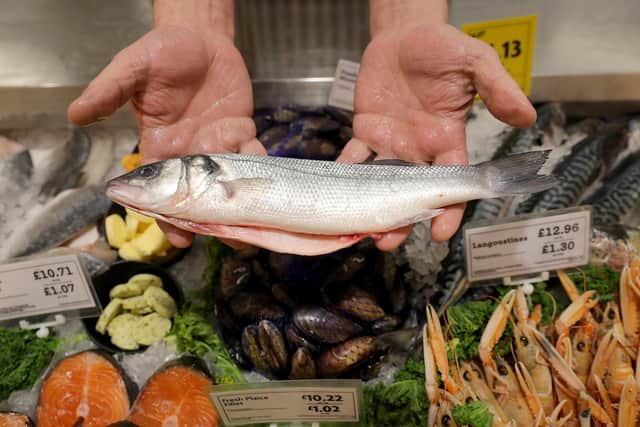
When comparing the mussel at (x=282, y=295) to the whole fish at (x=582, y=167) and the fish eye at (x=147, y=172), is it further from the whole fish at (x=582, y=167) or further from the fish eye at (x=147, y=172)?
the whole fish at (x=582, y=167)

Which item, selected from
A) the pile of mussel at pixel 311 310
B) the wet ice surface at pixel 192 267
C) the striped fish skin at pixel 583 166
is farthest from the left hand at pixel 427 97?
the wet ice surface at pixel 192 267

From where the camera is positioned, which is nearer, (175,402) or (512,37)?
(175,402)

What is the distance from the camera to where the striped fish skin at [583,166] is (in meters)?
2.16

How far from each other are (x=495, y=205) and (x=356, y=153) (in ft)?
2.33

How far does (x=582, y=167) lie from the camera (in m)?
2.25

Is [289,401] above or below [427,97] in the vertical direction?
below

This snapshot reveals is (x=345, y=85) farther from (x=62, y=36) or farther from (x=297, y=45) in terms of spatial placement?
(x=62, y=36)

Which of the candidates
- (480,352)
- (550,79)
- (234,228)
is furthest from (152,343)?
(550,79)

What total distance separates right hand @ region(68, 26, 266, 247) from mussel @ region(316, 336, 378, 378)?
Answer: 0.62 meters

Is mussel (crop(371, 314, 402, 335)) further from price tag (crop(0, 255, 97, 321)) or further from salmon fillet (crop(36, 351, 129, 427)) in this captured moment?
price tag (crop(0, 255, 97, 321))

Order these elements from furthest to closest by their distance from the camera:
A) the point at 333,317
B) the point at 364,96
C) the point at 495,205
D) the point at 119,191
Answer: the point at 495,205
the point at 364,96
the point at 333,317
the point at 119,191

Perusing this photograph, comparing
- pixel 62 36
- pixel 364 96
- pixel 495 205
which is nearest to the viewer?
pixel 364 96

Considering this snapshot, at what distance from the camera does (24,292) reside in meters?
1.78

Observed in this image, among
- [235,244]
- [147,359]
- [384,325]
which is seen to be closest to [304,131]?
[235,244]
